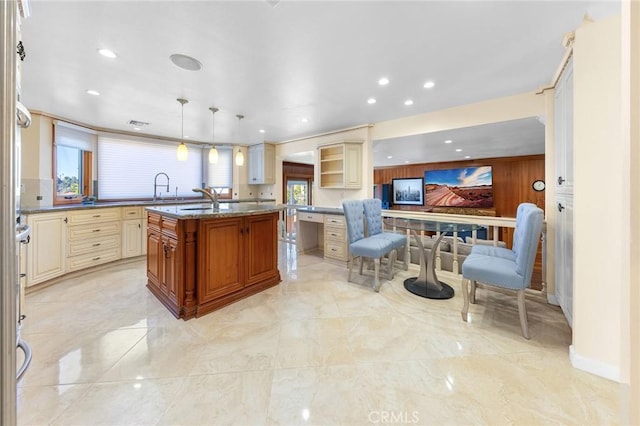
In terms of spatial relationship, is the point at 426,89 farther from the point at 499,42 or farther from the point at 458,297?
the point at 458,297

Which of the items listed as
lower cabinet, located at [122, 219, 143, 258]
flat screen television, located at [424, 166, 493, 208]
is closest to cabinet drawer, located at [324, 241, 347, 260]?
lower cabinet, located at [122, 219, 143, 258]

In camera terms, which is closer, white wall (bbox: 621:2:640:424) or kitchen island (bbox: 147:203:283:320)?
white wall (bbox: 621:2:640:424)

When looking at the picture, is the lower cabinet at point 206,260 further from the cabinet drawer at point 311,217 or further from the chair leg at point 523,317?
the chair leg at point 523,317

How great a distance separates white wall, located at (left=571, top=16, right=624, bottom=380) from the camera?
1.49 metres

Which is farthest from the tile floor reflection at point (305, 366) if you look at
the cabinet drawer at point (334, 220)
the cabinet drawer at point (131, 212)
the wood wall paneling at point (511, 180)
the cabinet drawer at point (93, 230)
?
the wood wall paneling at point (511, 180)

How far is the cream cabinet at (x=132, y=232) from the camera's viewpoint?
12.9 feet

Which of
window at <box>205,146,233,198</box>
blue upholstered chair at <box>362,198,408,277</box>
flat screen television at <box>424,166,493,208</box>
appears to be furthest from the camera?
flat screen television at <box>424,166,493,208</box>

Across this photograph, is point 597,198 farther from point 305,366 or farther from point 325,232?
point 325,232

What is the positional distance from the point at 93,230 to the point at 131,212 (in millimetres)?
560

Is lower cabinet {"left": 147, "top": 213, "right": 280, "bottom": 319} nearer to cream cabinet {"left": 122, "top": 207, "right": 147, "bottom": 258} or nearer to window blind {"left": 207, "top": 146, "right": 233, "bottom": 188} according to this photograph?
cream cabinet {"left": 122, "top": 207, "right": 147, "bottom": 258}

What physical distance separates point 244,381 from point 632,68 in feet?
6.95

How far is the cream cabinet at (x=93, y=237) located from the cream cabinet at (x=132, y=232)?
0.22 ft

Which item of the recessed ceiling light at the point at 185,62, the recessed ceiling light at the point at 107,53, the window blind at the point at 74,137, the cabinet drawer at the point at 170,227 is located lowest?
the cabinet drawer at the point at 170,227

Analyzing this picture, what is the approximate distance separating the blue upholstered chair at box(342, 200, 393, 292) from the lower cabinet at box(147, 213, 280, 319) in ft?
3.25
